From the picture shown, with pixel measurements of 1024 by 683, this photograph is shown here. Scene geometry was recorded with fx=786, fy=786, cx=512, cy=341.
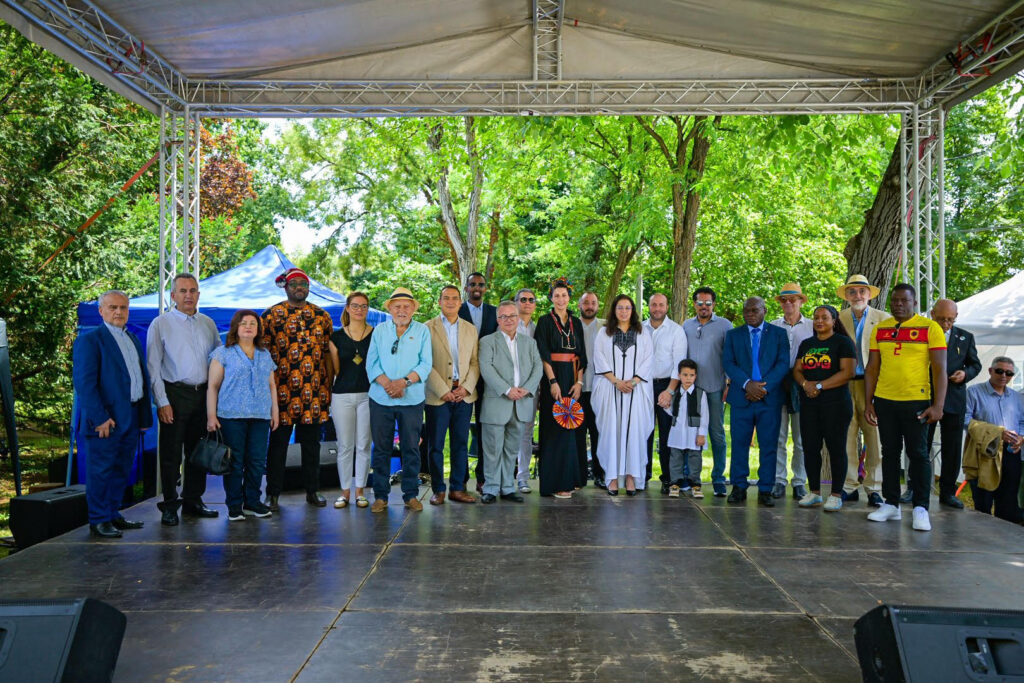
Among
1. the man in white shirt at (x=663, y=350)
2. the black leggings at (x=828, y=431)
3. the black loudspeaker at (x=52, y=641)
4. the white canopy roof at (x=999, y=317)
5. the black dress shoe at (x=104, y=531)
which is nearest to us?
the black loudspeaker at (x=52, y=641)

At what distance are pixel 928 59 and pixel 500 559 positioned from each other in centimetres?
603

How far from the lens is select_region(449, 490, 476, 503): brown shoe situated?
22.0 feet

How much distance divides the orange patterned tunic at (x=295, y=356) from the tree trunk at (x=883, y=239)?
240 inches

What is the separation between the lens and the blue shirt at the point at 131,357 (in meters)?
5.61

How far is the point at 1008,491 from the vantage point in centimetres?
686

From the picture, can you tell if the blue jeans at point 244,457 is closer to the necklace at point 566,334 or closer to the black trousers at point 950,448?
the necklace at point 566,334

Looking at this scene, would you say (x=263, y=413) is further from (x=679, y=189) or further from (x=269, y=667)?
(x=679, y=189)

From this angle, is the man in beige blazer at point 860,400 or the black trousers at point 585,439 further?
the black trousers at point 585,439

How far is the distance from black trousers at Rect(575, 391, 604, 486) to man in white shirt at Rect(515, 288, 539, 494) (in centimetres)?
44

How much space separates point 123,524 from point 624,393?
4.14m

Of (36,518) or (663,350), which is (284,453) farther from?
(663,350)

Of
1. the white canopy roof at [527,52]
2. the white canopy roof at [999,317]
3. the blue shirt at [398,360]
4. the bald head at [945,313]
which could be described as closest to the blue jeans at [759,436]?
the bald head at [945,313]

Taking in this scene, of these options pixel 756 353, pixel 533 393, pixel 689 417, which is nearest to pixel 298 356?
pixel 533 393

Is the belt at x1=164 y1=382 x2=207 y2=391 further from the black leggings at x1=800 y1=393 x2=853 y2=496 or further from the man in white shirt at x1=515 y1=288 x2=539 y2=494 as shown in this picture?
the black leggings at x1=800 y1=393 x2=853 y2=496
